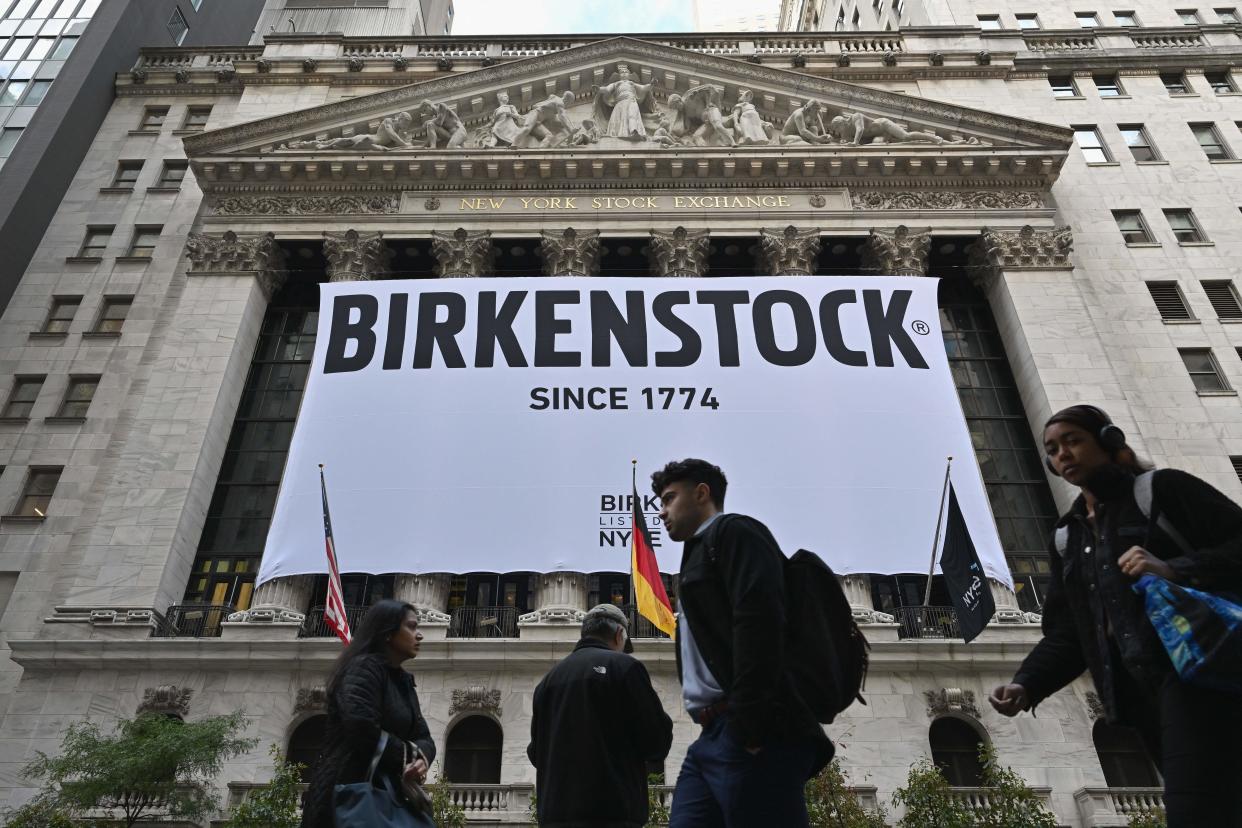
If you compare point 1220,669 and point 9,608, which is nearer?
point 1220,669

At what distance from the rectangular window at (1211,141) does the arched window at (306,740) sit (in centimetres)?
3745

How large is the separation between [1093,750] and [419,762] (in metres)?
20.3

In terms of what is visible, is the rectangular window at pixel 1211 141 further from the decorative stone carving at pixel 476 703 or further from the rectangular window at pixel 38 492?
the rectangular window at pixel 38 492

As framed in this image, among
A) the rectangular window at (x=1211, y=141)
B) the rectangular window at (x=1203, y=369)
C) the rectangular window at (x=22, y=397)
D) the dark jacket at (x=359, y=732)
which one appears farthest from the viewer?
the rectangular window at (x=1211, y=141)

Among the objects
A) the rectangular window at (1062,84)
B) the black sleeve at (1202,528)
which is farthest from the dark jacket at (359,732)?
the rectangular window at (1062,84)

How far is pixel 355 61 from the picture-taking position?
37781 mm

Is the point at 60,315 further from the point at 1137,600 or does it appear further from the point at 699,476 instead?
the point at 1137,600

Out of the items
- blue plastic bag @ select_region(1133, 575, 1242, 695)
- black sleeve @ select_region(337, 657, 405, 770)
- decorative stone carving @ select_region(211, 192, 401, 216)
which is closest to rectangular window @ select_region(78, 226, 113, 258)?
decorative stone carving @ select_region(211, 192, 401, 216)

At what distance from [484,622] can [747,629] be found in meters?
20.5

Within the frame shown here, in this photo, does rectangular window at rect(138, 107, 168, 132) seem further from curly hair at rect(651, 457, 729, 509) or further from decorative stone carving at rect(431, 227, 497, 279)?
curly hair at rect(651, 457, 729, 509)

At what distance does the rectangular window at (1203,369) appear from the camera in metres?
28.7

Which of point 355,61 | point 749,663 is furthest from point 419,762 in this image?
point 355,61

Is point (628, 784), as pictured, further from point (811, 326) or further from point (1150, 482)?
point (811, 326)

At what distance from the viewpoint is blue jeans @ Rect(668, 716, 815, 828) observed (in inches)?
180
